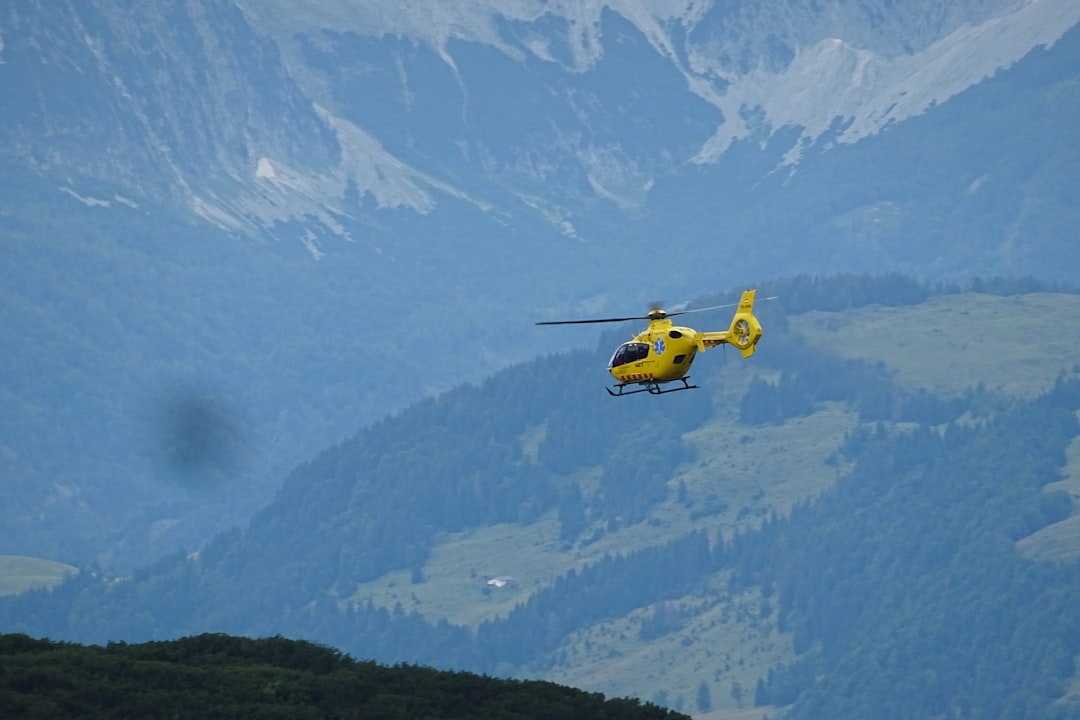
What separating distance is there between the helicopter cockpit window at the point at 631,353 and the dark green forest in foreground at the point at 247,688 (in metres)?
22.5

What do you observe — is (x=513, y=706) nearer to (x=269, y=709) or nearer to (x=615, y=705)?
(x=615, y=705)

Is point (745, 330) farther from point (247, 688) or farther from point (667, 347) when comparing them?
point (247, 688)

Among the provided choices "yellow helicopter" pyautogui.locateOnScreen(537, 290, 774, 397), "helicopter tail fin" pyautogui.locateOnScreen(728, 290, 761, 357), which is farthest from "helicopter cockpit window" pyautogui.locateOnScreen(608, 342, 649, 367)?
"helicopter tail fin" pyautogui.locateOnScreen(728, 290, 761, 357)

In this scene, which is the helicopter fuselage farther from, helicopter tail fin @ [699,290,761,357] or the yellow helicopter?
helicopter tail fin @ [699,290,761,357]

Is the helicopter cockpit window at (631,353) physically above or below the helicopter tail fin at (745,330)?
above

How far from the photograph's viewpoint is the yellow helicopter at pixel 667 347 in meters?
131

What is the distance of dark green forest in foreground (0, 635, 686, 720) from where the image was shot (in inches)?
5492

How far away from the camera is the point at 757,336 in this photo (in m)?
130

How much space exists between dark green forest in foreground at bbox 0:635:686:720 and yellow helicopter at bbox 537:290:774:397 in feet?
74.2

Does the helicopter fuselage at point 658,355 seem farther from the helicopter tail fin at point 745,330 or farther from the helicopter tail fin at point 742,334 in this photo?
the helicopter tail fin at point 745,330

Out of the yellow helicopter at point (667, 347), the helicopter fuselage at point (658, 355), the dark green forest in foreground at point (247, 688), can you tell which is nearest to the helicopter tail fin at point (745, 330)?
the yellow helicopter at point (667, 347)

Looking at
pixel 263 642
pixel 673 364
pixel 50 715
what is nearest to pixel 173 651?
pixel 263 642

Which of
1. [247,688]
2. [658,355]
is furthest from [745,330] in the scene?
[247,688]

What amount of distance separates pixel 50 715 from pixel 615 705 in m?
32.0
